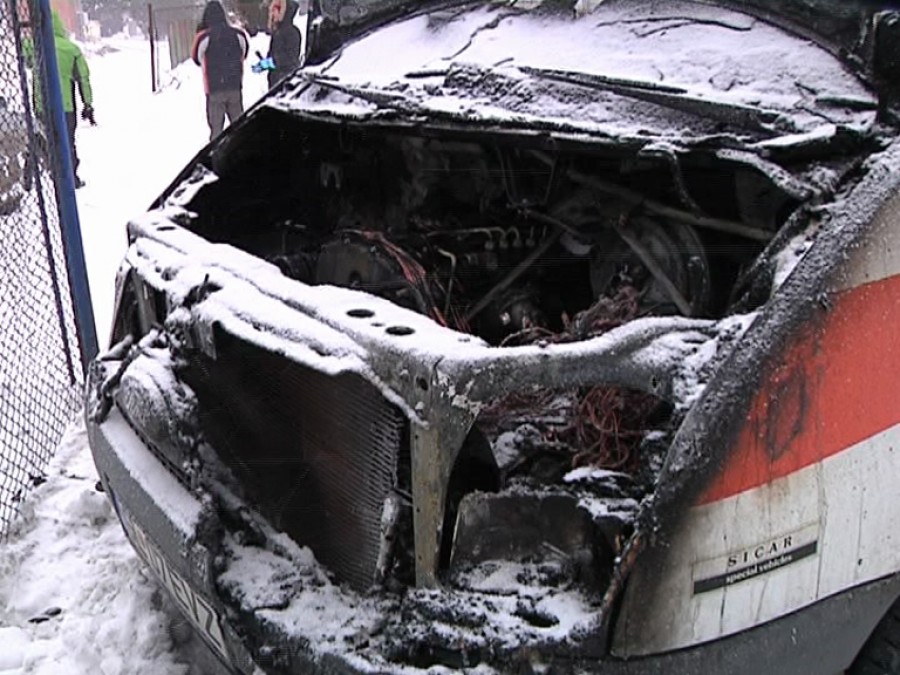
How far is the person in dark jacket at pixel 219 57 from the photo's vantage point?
10047mm

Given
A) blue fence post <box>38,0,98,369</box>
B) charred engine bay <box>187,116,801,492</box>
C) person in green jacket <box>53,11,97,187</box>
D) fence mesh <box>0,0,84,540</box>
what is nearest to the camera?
charred engine bay <box>187,116,801,492</box>

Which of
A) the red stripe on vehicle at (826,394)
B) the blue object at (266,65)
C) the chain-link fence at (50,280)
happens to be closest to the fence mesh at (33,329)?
the chain-link fence at (50,280)

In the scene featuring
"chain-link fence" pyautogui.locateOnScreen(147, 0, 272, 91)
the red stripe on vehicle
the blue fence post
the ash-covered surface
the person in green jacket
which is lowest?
"chain-link fence" pyautogui.locateOnScreen(147, 0, 272, 91)

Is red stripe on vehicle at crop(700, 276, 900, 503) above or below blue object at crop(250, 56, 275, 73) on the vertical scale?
above

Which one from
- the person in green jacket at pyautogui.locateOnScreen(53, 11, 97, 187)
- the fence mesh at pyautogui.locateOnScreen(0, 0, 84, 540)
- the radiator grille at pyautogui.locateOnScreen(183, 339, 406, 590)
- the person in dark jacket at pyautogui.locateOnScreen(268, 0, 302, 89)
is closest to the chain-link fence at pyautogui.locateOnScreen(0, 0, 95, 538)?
Result: the fence mesh at pyautogui.locateOnScreen(0, 0, 84, 540)

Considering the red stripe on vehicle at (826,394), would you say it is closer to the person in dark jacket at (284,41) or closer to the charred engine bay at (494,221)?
the charred engine bay at (494,221)

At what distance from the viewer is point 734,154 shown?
2131 millimetres

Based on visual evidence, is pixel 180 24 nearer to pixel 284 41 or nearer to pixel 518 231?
pixel 284 41

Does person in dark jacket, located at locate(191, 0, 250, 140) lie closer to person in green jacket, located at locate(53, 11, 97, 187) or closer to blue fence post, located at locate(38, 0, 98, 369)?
person in green jacket, located at locate(53, 11, 97, 187)

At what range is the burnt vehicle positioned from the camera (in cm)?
173

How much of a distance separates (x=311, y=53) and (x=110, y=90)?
18.4 meters

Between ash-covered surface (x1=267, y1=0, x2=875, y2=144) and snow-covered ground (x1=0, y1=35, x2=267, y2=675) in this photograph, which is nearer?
ash-covered surface (x1=267, y1=0, x2=875, y2=144)

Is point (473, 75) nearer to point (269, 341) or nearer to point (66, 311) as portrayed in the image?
point (269, 341)

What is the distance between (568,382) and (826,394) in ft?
1.47
